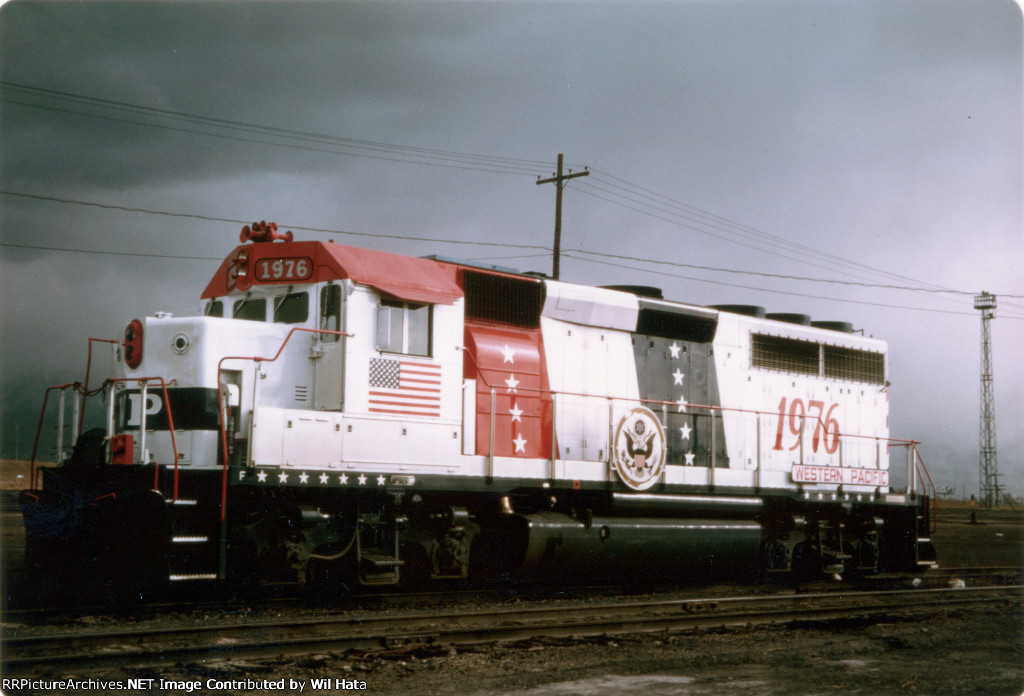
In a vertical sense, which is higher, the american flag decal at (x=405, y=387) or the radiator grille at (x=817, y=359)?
the radiator grille at (x=817, y=359)

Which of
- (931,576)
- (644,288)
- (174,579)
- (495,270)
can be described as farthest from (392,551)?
(931,576)

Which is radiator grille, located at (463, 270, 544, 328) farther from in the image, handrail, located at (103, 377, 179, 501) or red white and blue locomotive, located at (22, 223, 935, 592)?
handrail, located at (103, 377, 179, 501)

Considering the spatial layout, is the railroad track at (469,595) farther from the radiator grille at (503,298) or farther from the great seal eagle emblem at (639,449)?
the radiator grille at (503,298)

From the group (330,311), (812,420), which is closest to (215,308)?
(330,311)

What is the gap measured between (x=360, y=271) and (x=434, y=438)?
207 centimetres

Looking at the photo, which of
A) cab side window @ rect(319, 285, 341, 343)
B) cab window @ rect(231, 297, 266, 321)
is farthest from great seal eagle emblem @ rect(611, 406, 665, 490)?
cab window @ rect(231, 297, 266, 321)

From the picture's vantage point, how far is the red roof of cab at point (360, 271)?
10023 millimetres

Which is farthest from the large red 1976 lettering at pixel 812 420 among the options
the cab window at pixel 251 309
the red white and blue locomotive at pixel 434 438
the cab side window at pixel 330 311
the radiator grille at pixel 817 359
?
the cab window at pixel 251 309

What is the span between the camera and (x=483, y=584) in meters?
12.2

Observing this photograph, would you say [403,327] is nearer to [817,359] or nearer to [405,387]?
[405,387]

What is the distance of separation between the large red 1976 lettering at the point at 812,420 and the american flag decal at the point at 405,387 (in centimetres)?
653

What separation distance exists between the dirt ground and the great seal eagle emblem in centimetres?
308

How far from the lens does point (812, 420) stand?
15.2 m

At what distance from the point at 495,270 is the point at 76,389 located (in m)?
5.06
